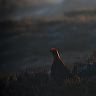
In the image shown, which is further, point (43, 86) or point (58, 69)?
point (58, 69)

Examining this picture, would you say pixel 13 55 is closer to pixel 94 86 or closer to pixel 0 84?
pixel 0 84

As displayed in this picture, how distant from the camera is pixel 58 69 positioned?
19.5 ft

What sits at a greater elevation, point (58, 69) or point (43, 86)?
point (58, 69)

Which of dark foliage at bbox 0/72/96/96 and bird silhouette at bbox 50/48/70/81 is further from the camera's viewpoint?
bird silhouette at bbox 50/48/70/81

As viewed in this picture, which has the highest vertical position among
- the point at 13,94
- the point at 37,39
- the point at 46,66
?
the point at 37,39

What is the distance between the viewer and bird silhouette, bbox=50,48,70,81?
19.1 ft

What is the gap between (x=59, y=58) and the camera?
6.02 meters

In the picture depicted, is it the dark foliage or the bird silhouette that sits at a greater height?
the bird silhouette

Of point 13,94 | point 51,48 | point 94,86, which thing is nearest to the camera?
point 94,86

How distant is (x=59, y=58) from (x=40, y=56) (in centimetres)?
46

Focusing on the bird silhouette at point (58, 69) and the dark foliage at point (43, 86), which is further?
the bird silhouette at point (58, 69)

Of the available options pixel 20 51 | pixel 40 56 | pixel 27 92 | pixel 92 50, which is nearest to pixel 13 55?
pixel 20 51

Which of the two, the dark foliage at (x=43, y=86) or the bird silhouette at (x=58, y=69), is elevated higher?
→ the bird silhouette at (x=58, y=69)

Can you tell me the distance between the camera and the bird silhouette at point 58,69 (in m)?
5.81
